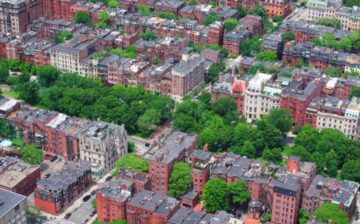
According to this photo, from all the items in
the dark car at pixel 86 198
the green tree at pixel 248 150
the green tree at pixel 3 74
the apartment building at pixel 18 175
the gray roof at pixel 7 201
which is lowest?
the dark car at pixel 86 198

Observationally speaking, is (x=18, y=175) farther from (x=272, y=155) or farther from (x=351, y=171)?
(x=351, y=171)

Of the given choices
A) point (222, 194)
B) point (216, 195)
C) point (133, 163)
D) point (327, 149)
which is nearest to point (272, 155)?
point (327, 149)

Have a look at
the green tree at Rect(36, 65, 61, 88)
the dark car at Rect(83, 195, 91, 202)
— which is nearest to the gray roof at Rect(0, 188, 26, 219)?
the dark car at Rect(83, 195, 91, 202)

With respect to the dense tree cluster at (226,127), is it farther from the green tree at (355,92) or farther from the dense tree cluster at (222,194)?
the green tree at (355,92)

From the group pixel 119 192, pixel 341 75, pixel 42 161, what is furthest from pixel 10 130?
pixel 341 75

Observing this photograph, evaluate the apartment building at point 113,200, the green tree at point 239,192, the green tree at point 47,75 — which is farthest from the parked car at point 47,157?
the green tree at point 239,192

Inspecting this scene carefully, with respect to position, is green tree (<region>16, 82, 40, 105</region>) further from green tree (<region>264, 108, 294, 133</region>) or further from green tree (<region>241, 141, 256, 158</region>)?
green tree (<region>264, 108, 294, 133</region>)
